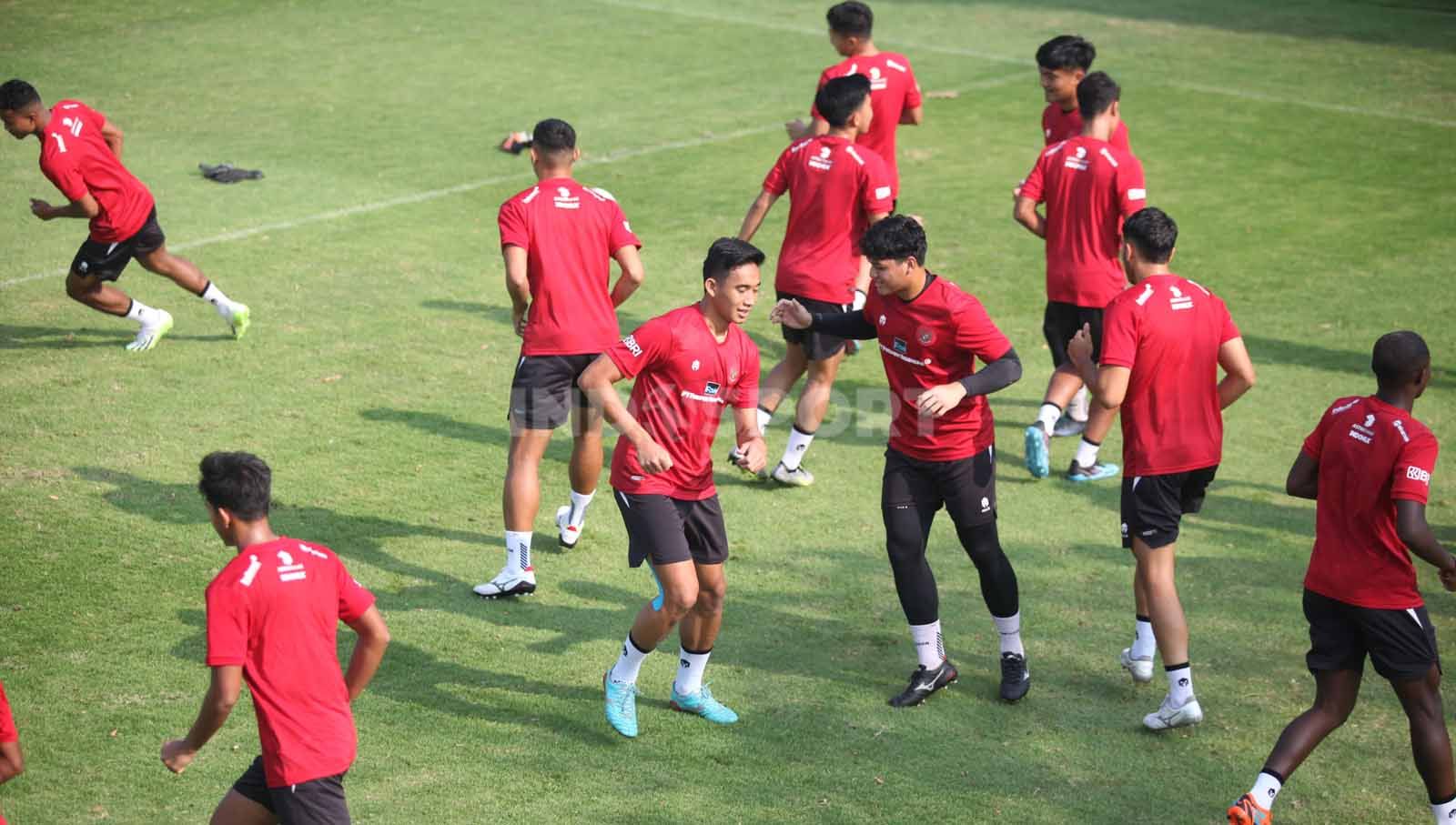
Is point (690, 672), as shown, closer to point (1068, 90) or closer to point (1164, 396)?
point (1164, 396)

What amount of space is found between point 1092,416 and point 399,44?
16.3 metres

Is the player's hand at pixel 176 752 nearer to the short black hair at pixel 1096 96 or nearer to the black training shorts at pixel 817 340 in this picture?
the black training shorts at pixel 817 340

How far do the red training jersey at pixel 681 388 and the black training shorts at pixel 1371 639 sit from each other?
2.55 m

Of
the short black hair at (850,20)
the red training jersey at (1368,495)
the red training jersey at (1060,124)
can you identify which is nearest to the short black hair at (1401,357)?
the red training jersey at (1368,495)

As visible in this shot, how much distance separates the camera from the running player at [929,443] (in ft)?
22.3

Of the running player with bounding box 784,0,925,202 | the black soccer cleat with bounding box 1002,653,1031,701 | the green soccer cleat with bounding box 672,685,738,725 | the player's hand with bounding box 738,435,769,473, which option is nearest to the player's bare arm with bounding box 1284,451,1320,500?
the black soccer cleat with bounding box 1002,653,1031,701

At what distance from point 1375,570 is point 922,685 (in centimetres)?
218

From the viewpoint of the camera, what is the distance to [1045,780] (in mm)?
6480

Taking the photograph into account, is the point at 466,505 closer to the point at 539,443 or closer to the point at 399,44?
the point at 539,443

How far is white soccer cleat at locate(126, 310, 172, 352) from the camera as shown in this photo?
11242 mm

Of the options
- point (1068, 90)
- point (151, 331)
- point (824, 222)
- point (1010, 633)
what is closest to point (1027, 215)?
point (1068, 90)

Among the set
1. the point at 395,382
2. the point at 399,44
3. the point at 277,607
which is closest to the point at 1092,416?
the point at 277,607

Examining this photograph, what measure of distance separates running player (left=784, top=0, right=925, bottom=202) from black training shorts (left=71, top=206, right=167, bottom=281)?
16.7 ft

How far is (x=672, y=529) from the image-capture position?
21.4ft
